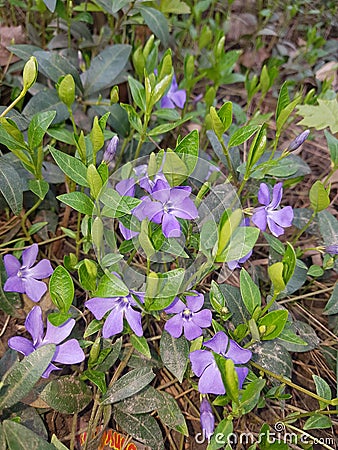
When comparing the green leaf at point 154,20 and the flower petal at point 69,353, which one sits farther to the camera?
the green leaf at point 154,20

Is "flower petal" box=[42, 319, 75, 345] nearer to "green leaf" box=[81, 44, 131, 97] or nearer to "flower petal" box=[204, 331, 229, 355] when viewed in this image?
"flower petal" box=[204, 331, 229, 355]

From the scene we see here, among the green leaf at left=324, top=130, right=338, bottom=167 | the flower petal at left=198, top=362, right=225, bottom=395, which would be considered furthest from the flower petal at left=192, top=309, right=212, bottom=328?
the green leaf at left=324, top=130, right=338, bottom=167

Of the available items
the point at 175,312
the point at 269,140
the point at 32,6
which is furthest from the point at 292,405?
the point at 32,6

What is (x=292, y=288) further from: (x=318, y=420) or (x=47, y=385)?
(x=47, y=385)

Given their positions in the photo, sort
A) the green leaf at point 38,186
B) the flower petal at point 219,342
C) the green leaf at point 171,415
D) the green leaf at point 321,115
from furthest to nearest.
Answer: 1. the green leaf at point 321,115
2. the green leaf at point 38,186
3. the green leaf at point 171,415
4. the flower petal at point 219,342

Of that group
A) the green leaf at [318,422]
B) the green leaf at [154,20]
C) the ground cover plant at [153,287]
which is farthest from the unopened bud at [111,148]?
the green leaf at [318,422]

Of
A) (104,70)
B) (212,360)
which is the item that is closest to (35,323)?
(212,360)

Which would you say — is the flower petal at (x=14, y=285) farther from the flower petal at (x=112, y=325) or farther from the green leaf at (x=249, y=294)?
the green leaf at (x=249, y=294)
